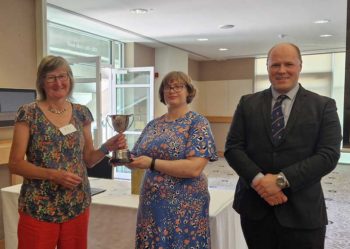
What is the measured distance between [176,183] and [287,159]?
0.50m

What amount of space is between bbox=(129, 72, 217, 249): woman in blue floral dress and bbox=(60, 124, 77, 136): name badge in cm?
29

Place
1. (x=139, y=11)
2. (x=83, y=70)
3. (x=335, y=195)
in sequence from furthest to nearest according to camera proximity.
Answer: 1. (x=83, y=70)
2. (x=335, y=195)
3. (x=139, y=11)

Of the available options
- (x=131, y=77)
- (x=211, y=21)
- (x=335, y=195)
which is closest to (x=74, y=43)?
(x=131, y=77)

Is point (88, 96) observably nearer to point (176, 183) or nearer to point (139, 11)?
point (139, 11)

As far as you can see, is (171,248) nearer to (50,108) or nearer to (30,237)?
(30,237)

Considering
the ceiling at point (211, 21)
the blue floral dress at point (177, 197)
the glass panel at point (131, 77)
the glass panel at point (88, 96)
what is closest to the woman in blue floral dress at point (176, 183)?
the blue floral dress at point (177, 197)

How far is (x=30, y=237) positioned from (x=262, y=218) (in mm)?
943

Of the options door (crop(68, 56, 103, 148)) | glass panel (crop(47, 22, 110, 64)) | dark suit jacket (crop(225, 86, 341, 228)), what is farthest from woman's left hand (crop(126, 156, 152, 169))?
glass panel (crop(47, 22, 110, 64))

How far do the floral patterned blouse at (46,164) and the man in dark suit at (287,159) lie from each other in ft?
2.32

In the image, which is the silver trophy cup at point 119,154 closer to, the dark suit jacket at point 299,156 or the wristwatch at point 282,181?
the dark suit jacket at point 299,156

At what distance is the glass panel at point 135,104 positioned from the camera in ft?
19.8

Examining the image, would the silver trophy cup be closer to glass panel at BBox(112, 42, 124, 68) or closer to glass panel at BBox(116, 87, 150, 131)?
glass panel at BBox(116, 87, 150, 131)

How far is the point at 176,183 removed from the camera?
61.1 inches

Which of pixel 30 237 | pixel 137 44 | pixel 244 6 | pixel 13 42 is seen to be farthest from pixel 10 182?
pixel 137 44
